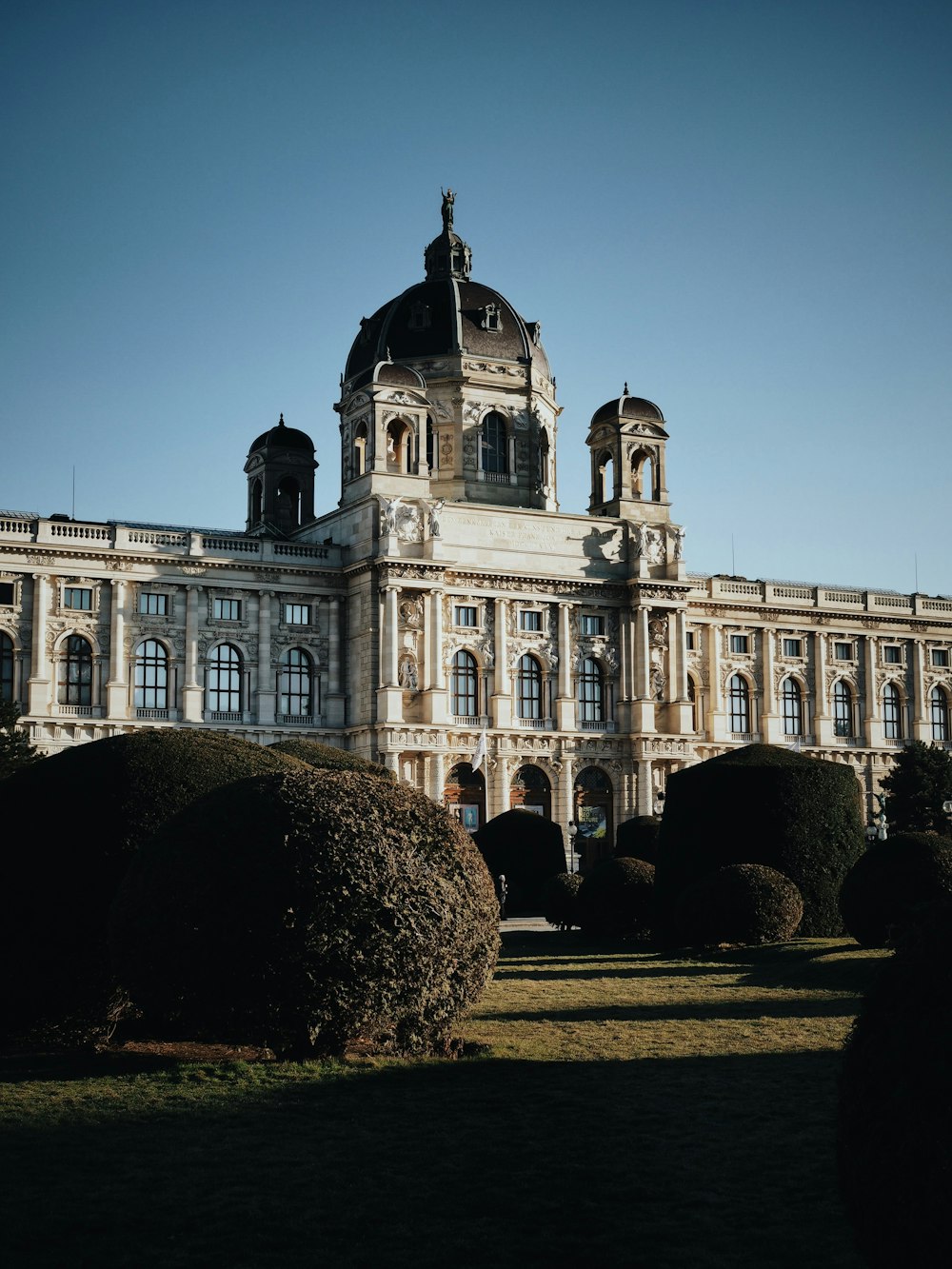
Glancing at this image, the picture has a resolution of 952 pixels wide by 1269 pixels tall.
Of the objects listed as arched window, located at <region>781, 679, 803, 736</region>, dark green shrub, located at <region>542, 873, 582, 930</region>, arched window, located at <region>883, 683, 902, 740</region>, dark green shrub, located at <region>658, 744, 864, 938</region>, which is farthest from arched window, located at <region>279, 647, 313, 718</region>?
dark green shrub, located at <region>658, 744, 864, 938</region>

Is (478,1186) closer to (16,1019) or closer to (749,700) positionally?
(16,1019)

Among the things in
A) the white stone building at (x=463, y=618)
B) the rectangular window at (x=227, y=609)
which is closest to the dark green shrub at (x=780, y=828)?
the white stone building at (x=463, y=618)

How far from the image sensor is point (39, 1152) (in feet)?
36.1

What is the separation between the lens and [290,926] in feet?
45.2

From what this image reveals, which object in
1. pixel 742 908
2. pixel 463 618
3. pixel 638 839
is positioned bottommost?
pixel 742 908

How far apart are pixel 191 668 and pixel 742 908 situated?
35525 millimetres

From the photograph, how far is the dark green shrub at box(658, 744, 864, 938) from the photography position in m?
29.6

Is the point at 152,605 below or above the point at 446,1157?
above

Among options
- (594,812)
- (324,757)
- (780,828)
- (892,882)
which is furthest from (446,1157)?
(594,812)

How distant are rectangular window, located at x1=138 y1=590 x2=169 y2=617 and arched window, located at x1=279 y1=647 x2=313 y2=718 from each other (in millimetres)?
5211

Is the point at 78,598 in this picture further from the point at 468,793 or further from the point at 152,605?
the point at 468,793

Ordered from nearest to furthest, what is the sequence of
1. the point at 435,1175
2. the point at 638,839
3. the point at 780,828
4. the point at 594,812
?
1. the point at 435,1175
2. the point at 780,828
3. the point at 638,839
4. the point at 594,812

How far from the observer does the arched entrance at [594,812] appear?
2584 inches

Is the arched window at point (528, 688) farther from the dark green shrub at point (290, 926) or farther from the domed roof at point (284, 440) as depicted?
the dark green shrub at point (290, 926)
